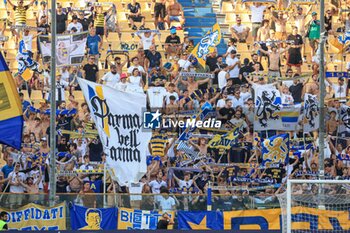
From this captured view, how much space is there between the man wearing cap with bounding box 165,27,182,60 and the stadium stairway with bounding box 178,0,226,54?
1.35 meters

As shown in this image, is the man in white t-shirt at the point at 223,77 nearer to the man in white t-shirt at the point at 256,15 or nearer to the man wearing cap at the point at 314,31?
the man in white t-shirt at the point at 256,15

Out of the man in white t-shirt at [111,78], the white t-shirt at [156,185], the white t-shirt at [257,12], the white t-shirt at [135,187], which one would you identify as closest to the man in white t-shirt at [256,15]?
the white t-shirt at [257,12]

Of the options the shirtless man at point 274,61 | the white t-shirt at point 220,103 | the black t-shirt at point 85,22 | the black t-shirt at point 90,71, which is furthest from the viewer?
the black t-shirt at point 85,22

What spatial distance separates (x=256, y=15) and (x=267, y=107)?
4.13 m

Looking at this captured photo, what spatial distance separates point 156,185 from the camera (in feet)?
89.4

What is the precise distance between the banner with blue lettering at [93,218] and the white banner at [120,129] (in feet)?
3.47

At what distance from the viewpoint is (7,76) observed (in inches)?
850

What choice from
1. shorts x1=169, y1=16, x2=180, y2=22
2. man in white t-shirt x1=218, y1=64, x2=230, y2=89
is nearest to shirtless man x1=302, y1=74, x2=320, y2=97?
man in white t-shirt x1=218, y1=64, x2=230, y2=89

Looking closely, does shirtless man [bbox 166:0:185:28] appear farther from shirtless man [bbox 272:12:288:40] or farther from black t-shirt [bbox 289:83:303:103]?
black t-shirt [bbox 289:83:303:103]

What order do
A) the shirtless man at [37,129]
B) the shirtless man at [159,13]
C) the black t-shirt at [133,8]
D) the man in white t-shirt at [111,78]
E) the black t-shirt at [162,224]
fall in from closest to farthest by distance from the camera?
the black t-shirt at [162,224] < the shirtless man at [37,129] < the man in white t-shirt at [111,78] < the shirtless man at [159,13] < the black t-shirt at [133,8]

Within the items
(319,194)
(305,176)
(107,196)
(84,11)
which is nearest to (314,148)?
(305,176)

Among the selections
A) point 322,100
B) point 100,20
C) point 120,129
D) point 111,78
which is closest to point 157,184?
point 120,129

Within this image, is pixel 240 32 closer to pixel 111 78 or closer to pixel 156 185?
pixel 111 78

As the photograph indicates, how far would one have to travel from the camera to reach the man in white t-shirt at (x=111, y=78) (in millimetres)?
29547
